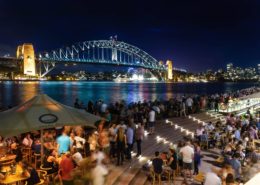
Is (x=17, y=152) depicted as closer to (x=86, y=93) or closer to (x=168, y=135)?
(x=168, y=135)

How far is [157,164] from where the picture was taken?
7.23 meters

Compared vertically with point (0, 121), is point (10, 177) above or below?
below

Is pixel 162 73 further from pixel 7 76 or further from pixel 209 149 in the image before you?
pixel 209 149

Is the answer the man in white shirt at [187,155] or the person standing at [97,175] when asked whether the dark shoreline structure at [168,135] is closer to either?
the person standing at [97,175]

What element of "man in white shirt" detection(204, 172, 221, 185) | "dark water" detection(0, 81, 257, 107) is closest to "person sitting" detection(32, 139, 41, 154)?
"man in white shirt" detection(204, 172, 221, 185)

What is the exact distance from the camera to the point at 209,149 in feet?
38.1

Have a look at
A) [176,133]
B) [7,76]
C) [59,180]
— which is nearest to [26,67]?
[7,76]

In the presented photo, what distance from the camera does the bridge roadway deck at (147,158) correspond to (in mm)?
7590

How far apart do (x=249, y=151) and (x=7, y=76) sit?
121 metres

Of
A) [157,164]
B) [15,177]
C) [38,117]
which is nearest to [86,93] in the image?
[157,164]

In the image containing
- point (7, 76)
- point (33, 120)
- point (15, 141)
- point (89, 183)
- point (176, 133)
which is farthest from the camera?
point (7, 76)

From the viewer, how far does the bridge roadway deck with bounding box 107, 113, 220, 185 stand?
759 centimetres

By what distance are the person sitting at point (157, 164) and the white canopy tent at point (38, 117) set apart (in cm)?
192

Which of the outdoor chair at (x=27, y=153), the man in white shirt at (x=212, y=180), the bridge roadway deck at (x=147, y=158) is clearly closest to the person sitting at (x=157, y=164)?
the bridge roadway deck at (x=147, y=158)
